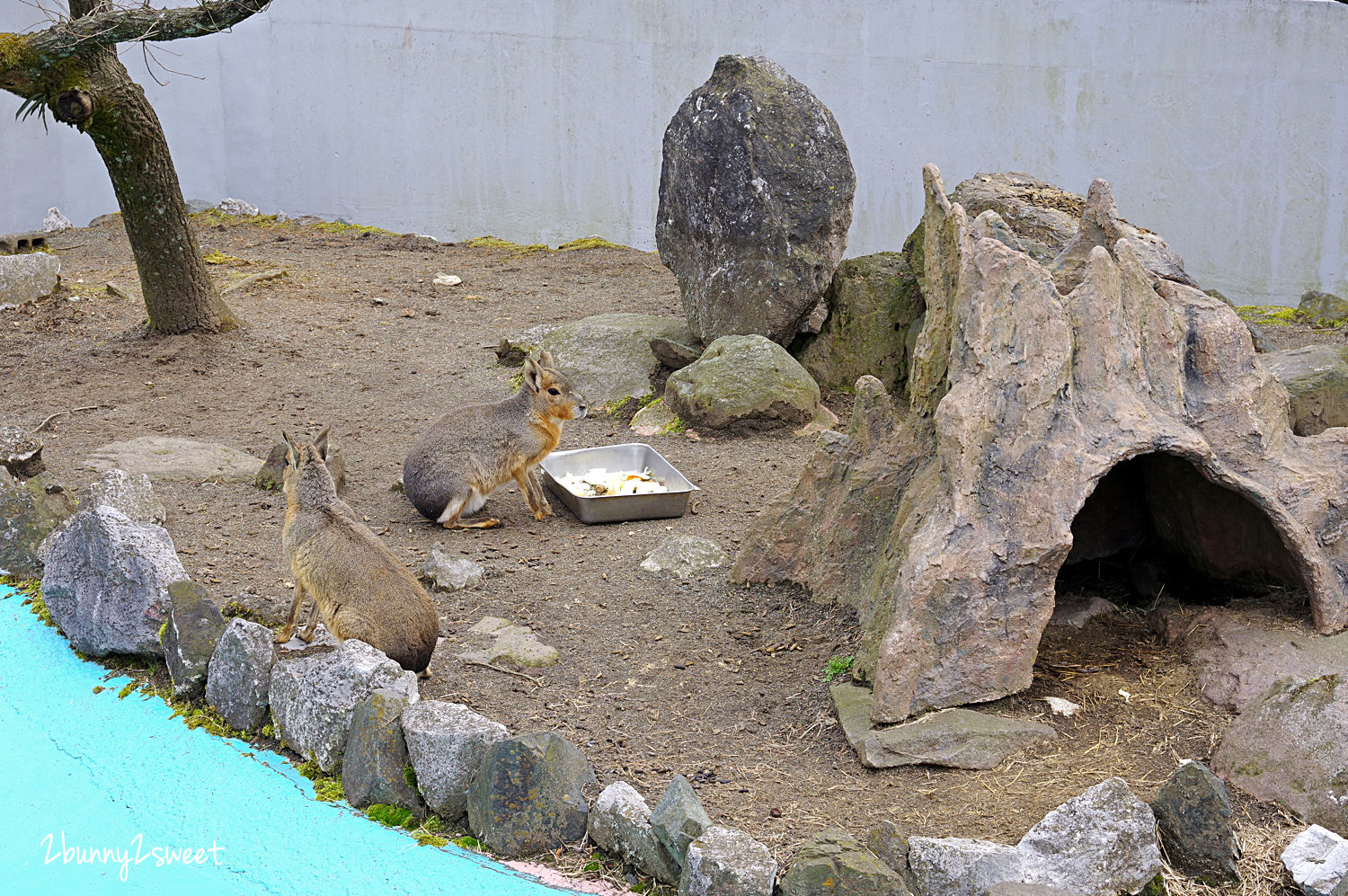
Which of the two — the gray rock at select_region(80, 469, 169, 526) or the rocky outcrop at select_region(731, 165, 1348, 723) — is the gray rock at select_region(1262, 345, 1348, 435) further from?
the gray rock at select_region(80, 469, 169, 526)

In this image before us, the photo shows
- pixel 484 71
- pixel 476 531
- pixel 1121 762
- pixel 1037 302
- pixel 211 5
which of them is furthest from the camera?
pixel 484 71

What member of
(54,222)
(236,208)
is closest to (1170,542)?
(236,208)

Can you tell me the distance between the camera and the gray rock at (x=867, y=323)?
8609mm

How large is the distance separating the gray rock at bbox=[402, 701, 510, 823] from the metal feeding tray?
8.56 feet

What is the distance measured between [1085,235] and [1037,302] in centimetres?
115

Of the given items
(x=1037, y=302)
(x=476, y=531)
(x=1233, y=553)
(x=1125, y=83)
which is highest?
(x=1125, y=83)

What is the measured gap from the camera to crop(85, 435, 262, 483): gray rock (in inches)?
279

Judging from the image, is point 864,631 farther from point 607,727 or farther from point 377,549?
point 377,549

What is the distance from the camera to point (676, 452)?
781 centimetres

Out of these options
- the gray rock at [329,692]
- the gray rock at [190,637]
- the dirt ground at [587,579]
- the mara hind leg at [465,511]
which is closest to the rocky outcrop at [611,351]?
the dirt ground at [587,579]

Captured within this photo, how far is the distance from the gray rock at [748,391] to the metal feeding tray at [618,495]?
94 cm

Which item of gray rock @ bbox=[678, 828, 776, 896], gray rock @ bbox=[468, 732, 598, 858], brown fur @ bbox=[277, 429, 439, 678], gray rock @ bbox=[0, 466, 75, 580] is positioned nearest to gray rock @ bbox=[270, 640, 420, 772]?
brown fur @ bbox=[277, 429, 439, 678]

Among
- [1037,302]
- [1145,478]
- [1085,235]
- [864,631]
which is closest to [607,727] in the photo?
[864,631]

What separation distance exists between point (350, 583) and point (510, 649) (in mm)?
765
